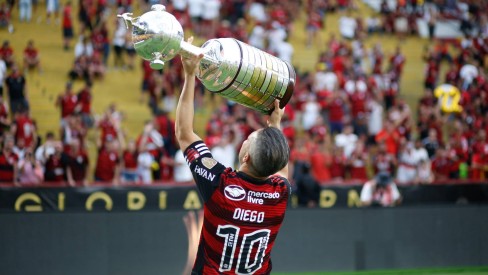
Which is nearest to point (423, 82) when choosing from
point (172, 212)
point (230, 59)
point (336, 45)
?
point (336, 45)

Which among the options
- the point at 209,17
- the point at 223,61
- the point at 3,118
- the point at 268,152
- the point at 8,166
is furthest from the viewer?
the point at 209,17

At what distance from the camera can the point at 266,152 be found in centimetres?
496

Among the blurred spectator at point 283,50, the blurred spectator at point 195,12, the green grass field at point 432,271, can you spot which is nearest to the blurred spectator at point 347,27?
the blurred spectator at point 283,50

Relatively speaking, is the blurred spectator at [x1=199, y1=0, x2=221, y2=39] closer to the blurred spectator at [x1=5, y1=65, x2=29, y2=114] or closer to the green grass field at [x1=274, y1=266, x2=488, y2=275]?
the blurred spectator at [x1=5, y1=65, x2=29, y2=114]

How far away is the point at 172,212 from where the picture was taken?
12.7m

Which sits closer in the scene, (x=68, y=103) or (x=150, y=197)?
(x=150, y=197)

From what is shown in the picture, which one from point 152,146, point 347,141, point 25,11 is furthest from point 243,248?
point 25,11

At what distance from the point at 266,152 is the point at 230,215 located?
432 millimetres

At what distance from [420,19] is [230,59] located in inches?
1046

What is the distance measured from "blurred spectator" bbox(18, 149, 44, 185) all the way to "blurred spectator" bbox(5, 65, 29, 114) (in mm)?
4370

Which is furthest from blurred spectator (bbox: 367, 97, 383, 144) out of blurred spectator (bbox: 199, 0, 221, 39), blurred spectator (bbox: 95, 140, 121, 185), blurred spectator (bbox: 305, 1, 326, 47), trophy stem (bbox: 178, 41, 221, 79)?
trophy stem (bbox: 178, 41, 221, 79)

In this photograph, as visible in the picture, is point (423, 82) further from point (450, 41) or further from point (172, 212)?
point (172, 212)

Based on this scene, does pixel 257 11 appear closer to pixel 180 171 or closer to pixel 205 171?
pixel 180 171

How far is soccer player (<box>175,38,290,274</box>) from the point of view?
502 cm
